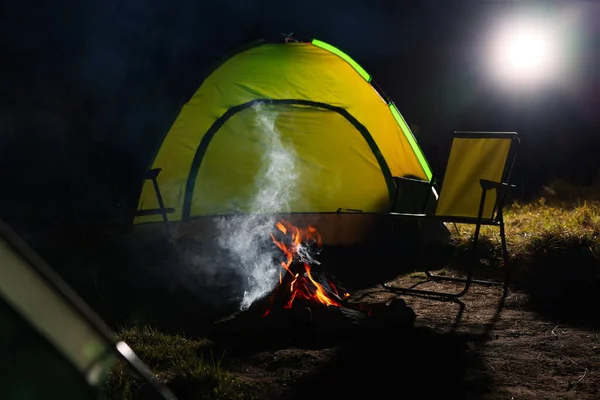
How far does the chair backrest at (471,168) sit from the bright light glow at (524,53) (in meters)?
5.36

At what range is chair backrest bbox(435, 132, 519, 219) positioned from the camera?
494 centimetres

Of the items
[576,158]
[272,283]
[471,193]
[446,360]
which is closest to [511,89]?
[576,158]

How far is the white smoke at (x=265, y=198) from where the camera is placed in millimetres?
5609

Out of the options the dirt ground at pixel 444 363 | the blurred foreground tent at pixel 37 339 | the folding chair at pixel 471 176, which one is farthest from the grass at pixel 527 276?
the blurred foreground tent at pixel 37 339

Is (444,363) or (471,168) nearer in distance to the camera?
(444,363)

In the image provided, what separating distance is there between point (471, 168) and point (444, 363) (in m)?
2.43

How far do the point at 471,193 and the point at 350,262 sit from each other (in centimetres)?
140

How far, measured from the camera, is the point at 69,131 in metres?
9.76

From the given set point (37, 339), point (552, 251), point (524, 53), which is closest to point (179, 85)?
point (524, 53)

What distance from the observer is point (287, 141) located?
20.2ft

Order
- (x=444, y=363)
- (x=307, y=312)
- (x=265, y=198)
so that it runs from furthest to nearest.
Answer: (x=265, y=198) → (x=307, y=312) → (x=444, y=363)

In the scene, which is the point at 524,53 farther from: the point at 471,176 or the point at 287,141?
the point at 471,176

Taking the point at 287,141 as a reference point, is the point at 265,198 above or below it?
below

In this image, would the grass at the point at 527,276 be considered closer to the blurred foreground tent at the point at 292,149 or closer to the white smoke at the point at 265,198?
the blurred foreground tent at the point at 292,149
